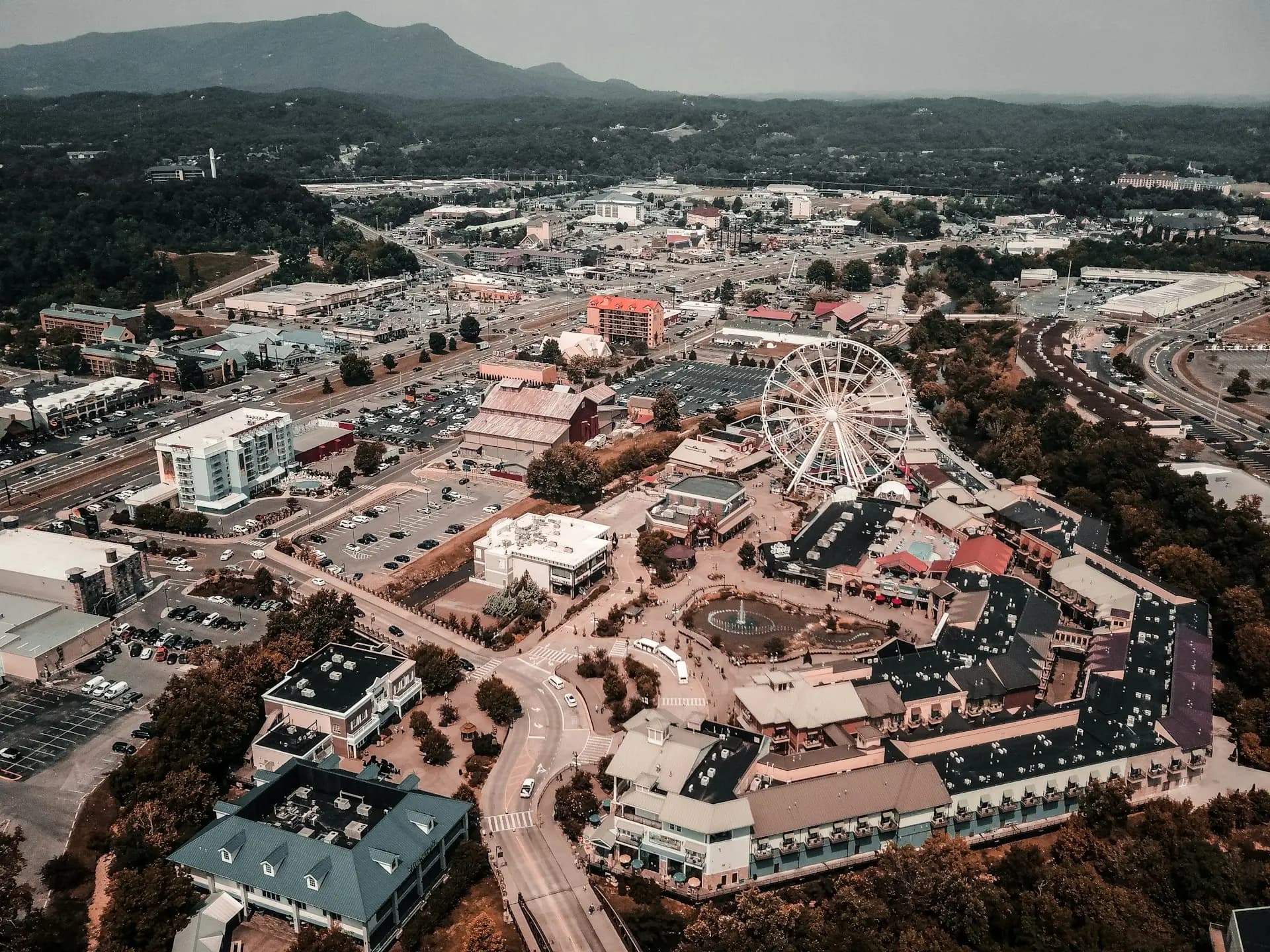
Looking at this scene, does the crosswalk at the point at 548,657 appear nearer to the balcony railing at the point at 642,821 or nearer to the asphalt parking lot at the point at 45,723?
the balcony railing at the point at 642,821

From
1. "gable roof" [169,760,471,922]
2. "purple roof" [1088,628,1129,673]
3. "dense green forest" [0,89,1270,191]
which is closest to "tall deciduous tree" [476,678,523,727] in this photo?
"gable roof" [169,760,471,922]

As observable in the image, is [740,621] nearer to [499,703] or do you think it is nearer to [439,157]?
[499,703]

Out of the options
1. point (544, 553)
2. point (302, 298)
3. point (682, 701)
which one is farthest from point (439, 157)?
point (682, 701)

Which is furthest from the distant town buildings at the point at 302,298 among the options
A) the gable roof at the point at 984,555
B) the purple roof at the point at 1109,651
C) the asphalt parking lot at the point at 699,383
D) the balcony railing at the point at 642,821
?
the purple roof at the point at 1109,651

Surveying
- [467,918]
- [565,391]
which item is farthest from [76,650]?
[565,391]

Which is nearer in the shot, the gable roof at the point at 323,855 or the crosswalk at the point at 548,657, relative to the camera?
the gable roof at the point at 323,855

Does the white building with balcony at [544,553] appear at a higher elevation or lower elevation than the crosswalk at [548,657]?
higher

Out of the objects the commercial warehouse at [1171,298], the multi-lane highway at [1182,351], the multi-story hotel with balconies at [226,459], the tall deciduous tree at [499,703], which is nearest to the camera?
the tall deciduous tree at [499,703]

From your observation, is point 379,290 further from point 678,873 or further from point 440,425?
point 678,873

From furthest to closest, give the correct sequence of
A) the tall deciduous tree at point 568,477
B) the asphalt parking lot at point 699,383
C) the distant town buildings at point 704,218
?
the distant town buildings at point 704,218 → the asphalt parking lot at point 699,383 → the tall deciduous tree at point 568,477
